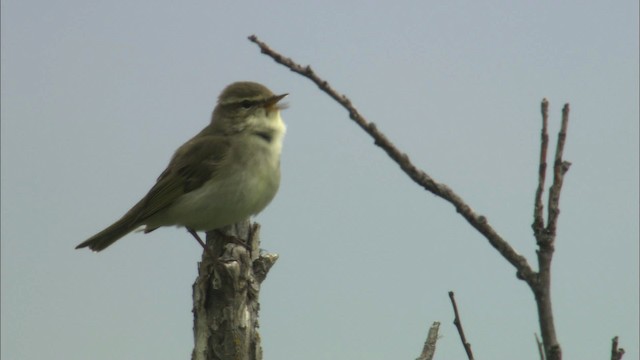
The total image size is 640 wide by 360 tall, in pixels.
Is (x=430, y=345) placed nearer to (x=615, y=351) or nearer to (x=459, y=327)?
(x=459, y=327)

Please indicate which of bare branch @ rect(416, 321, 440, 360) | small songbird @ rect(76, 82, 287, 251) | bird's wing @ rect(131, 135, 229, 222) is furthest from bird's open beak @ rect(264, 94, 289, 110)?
bare branch @ rect(416, 321, 440, 360)

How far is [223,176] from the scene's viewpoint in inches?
300

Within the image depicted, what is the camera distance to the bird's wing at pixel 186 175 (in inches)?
304

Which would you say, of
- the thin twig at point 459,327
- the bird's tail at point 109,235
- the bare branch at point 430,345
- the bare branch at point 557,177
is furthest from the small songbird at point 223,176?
the bare branch at point 557,177

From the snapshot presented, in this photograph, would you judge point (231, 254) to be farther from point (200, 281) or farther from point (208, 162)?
point (208, 162)

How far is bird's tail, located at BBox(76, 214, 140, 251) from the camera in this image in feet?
25.3

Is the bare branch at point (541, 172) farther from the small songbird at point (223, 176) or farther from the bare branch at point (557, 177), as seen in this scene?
the small songbird at point (223, 176)

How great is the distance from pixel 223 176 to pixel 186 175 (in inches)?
16.9

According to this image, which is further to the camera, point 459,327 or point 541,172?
point 459,327

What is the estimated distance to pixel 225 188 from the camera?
7496mm

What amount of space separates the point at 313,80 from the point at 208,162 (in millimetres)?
6017

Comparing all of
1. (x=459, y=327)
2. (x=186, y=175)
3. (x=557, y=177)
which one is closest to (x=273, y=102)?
(x=186, y=175)

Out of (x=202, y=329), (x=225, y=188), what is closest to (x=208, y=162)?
(x=225, y=188)

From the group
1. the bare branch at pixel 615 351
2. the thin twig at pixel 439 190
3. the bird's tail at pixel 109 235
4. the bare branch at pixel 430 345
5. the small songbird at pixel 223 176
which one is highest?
the small songbird at pixel 223 176
